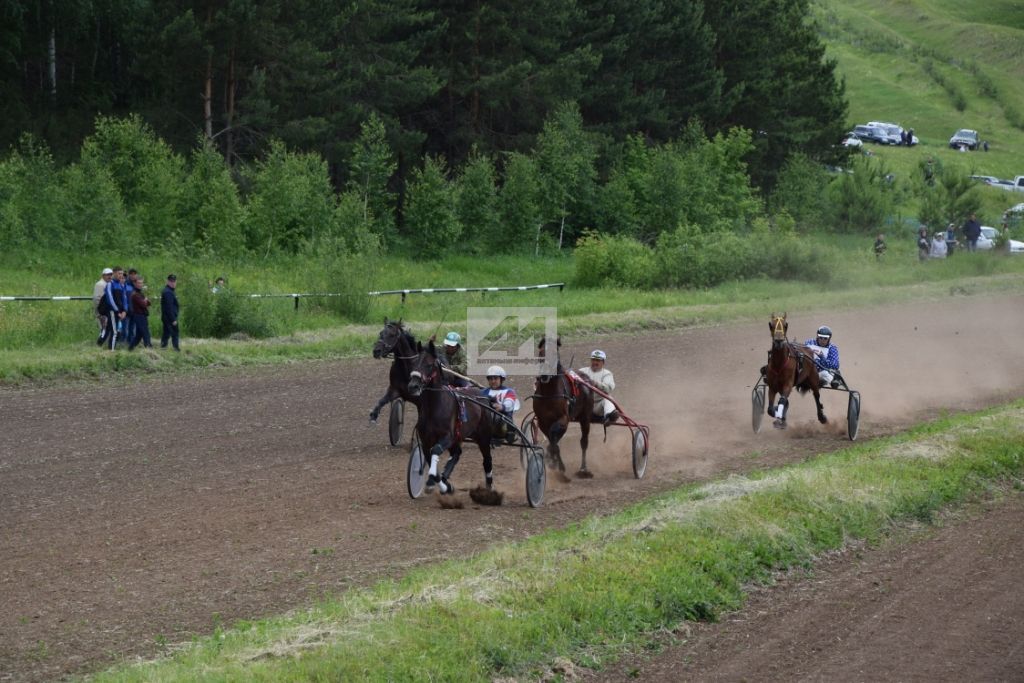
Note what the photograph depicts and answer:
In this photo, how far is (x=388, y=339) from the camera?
554 inches

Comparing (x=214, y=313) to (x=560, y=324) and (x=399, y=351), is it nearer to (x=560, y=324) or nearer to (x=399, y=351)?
(x=560, y=324)

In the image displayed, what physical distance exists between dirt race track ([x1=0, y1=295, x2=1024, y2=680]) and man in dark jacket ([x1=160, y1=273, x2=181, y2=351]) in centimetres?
123

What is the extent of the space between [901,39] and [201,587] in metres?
120

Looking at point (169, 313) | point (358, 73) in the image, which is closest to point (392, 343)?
point (169, 313)

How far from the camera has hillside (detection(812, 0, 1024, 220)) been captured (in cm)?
8856

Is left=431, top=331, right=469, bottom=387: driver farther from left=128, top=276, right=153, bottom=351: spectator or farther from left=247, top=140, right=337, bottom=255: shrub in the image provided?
left=247, top=140, right=337, bottom=255: shrub

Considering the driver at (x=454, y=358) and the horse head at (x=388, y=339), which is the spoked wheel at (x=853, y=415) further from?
the horse head at (x=388, y=339)

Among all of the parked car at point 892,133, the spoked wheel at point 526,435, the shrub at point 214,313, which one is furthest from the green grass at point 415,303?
the parked car at point 892,133

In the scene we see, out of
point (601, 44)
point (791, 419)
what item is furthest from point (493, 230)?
point (791, 419)

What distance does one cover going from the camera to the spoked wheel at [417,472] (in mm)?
13078

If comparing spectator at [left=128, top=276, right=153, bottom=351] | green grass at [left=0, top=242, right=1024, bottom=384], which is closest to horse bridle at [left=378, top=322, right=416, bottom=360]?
green grass at [left=0, top=242, right=1024, bottom=384]

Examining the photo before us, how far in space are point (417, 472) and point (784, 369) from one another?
6.12 m

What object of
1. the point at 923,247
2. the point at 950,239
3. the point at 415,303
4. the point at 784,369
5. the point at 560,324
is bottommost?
the point at 560,324

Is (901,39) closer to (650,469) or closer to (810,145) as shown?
(810,145)
